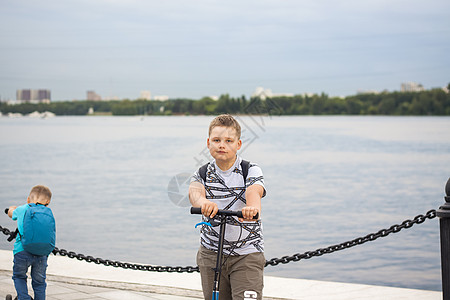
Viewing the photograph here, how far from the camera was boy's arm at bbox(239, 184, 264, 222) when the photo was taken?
3.48 metres

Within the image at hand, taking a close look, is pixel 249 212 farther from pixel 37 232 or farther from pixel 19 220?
pixel 19 220

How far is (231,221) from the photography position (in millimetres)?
3803

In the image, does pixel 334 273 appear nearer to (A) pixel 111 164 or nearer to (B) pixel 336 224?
(B) pixel 336 224

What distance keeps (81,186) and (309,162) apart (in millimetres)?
19937

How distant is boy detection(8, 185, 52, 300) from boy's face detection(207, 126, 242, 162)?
196 cm

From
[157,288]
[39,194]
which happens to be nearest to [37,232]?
[39,194]

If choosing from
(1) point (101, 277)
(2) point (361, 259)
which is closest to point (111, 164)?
(2) point (361, 259)

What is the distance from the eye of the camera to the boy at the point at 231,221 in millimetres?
3785

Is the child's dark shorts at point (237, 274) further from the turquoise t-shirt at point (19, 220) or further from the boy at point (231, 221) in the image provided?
the turquoise t-shirt at point (19, 220)

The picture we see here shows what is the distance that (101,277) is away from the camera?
23.3 ft

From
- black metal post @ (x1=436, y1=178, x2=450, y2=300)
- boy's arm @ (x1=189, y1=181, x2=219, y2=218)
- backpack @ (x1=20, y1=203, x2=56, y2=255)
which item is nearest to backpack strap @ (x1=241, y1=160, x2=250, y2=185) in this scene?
boy's arm @ (x1=189, y1=181, x2=219, y2=218)

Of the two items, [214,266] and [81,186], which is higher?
[214,266]

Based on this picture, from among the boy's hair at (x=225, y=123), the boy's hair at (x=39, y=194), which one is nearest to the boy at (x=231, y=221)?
the boy's hair at (x=225, y=123)

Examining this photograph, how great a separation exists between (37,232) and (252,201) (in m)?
2.11
